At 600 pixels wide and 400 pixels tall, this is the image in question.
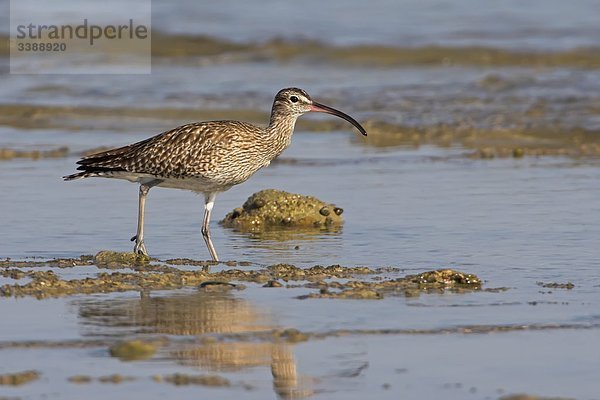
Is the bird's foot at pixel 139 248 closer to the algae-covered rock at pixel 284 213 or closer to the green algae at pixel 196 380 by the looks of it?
the algae-covered rock at pixel 284 213

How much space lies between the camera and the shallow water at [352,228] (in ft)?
23.5

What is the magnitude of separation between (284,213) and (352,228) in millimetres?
712

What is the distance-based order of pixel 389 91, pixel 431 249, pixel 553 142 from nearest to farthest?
1. pixel 431 249
2. pixel 553 142
3. pixel 389 91

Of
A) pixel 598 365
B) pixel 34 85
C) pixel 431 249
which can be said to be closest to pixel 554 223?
pixel 431 249

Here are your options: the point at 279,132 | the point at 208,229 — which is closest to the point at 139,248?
the point at 208,229

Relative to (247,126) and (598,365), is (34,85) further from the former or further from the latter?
(598,365)

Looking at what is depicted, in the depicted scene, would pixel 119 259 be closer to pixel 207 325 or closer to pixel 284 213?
pixel 284 213

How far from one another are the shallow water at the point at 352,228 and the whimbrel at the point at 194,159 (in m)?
0.55

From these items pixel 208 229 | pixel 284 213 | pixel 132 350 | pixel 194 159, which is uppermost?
pixel 194 159

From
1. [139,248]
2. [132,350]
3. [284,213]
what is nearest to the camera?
[132,350]

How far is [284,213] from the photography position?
40.3 ft

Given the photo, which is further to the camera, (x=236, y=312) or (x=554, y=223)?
(x=554, y=223)

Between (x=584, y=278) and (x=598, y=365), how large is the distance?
2.40 metres

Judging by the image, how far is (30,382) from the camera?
6.85 m
